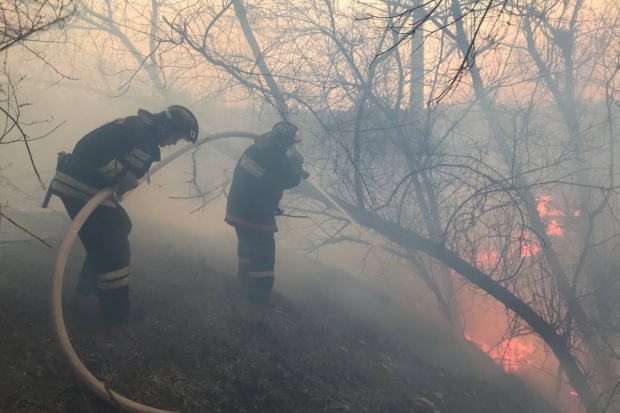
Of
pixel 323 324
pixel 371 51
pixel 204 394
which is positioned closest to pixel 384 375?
pixel 323 324

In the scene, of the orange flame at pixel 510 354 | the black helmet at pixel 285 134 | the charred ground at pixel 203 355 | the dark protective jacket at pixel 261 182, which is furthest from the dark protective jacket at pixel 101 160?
the orange flame at pixel 510 354

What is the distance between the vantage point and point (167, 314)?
13.3ft

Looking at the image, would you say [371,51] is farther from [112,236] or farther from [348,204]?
[112,236]

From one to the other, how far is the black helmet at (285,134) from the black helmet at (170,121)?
1155 millimetres

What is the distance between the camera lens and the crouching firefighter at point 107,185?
11.7 feet

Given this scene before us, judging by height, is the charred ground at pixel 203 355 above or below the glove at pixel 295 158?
below

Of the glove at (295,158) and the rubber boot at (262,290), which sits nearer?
the rubber boot at (262,290)

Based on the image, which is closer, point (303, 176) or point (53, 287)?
point (53, 287)

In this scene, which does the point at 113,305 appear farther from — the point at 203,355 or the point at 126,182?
the point at 126,182

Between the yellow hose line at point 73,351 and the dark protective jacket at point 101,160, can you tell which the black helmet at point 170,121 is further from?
the yellow hose line at point 73,351

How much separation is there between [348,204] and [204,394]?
3648 millimetres

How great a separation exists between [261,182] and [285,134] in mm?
631

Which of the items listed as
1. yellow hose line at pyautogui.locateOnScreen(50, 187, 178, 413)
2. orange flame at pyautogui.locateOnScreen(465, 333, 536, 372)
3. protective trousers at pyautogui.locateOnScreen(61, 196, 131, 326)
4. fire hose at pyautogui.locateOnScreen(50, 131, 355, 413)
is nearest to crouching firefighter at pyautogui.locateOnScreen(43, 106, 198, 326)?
protective trousers at pyautogui.locateOnScreen(61, 196, 131, 326)

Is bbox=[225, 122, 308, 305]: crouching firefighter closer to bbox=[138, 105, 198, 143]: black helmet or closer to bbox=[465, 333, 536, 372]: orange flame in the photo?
bbox=[138, 105, 198, 143]: black helmet
